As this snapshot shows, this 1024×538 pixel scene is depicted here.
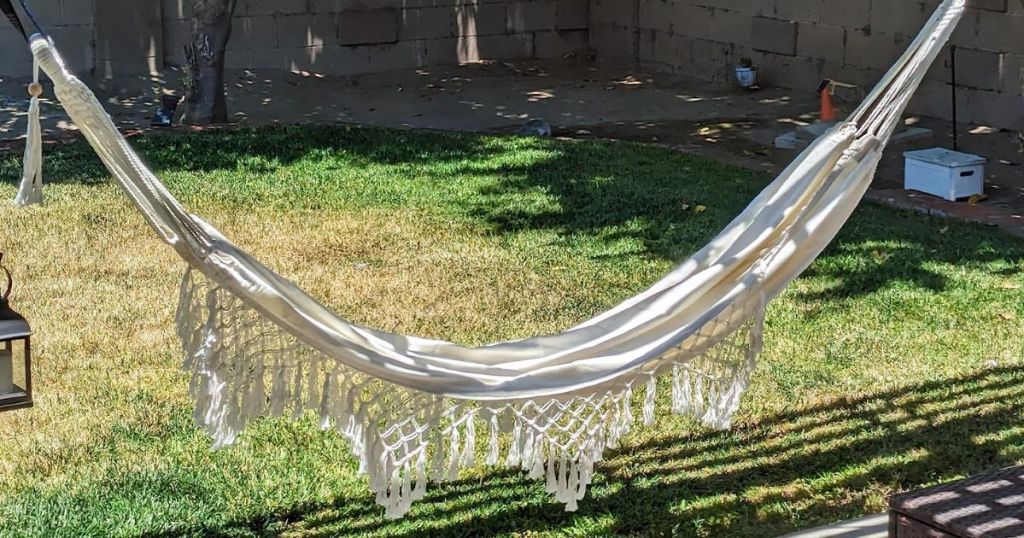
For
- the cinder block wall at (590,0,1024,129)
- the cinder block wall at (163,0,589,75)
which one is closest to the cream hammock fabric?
the cinder block wall at (590,0,1024,129)

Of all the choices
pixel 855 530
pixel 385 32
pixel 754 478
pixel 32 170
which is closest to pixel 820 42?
pixel 385 32

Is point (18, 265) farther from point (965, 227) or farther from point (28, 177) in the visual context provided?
point (965, 227)

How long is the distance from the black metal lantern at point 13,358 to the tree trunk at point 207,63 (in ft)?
23.4

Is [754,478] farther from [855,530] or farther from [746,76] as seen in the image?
[746,76]

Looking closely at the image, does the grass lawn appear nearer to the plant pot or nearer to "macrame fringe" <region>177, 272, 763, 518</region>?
"macrame fringe" <region>177, 272, 763, 518</region>

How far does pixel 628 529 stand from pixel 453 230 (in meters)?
3.22

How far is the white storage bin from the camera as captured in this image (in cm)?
727

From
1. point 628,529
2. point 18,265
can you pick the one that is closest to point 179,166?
point 18,265

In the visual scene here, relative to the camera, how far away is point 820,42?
11039 millimetres

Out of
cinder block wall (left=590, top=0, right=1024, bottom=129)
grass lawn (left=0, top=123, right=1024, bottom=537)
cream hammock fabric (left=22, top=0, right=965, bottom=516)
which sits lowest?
grass lawn (left=0, top=123, right=1024, bottom=537)

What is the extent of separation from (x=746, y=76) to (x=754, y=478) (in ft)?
25.8

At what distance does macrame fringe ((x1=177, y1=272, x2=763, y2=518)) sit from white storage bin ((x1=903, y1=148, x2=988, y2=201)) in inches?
167

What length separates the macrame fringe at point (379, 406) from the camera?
9.83ft

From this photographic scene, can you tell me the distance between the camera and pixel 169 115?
1017cm
